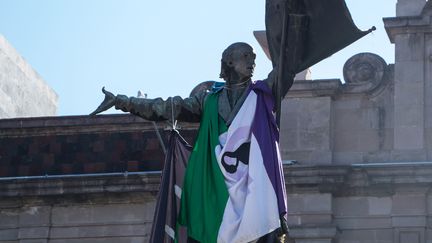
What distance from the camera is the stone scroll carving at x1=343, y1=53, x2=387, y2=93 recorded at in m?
26.7

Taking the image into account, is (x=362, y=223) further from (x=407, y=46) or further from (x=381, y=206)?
(x=407, y=46)

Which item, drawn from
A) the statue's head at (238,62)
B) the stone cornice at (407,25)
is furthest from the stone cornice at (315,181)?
the statue's head at (238,62)

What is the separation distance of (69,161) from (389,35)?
495cm

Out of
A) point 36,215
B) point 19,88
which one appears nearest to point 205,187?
point 36,215

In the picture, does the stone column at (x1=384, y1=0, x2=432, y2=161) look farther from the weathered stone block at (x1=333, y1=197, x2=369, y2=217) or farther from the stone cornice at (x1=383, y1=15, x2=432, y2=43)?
the weathered stone block at (x1=333, y1=197, x2=369, y2=217)

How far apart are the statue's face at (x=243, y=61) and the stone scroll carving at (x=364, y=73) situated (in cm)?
1323

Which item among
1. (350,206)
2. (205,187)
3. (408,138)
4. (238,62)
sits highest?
(238,62)

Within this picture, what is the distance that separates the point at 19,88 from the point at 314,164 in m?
7.36

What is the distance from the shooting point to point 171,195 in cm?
1331

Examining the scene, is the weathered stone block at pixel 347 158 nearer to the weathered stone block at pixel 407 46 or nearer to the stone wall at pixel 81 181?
the weathered stone block at pixel 407 46

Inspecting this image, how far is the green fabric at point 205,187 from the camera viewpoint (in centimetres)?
1305

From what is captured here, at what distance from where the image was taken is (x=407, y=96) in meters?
26.7

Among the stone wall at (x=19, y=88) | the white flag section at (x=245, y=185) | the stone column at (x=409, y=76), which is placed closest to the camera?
the white flag section at (x=245, y=185)

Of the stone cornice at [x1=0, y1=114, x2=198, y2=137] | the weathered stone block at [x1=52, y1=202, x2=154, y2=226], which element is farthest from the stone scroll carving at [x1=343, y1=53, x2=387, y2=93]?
the weathered stone block at [x1=52, y1=202, x2=154, y2=226]
